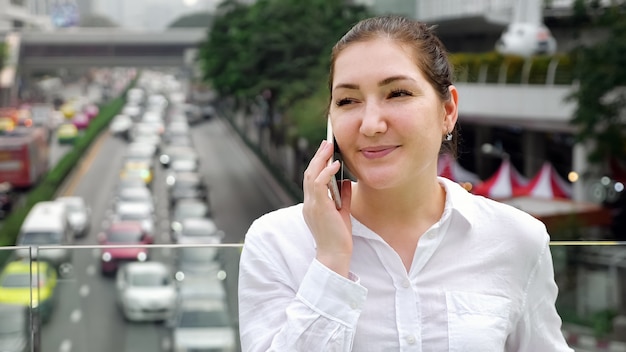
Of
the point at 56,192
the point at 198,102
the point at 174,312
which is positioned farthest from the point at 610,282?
the point at 198,102

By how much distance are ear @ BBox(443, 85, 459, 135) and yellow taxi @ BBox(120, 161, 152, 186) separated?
3269cm

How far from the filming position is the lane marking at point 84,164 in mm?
34906

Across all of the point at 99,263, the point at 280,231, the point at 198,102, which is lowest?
the point at 198,102

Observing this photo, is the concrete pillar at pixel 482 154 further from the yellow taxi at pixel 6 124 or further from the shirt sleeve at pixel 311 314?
the shirt sleeve at pixel 311 314

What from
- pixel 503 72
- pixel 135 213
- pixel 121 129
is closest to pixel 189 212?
pixel 135 213

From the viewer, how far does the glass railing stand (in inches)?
114

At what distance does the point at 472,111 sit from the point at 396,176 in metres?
21.1

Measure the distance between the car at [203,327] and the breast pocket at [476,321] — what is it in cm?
220

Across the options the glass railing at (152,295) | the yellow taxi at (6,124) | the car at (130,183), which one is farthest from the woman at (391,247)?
the yellow taxi at (6,124)

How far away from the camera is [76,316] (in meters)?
3.60

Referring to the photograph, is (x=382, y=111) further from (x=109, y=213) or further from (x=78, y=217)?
(x=109, y=213)

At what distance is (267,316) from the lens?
4.93ft

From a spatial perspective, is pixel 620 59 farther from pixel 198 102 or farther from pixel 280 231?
pixel 198 102

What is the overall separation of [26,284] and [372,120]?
1648 mm
